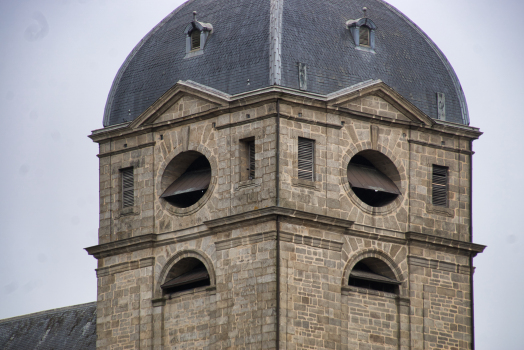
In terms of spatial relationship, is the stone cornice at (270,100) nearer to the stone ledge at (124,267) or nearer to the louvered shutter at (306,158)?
the louvered shutter at (306,158)

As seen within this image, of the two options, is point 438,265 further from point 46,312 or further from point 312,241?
point 46,312

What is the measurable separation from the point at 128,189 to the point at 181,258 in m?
4.79

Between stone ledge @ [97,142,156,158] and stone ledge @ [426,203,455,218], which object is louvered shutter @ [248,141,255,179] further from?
stone ledge @ [426,203,455,218]

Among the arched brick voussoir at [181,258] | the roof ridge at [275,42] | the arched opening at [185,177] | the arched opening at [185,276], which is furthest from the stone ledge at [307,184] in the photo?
the arched opening at [185,276]

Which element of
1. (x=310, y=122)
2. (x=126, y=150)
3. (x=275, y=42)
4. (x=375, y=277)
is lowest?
(x=375, y=277)

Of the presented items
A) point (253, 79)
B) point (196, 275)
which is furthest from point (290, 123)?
point (196, 275)

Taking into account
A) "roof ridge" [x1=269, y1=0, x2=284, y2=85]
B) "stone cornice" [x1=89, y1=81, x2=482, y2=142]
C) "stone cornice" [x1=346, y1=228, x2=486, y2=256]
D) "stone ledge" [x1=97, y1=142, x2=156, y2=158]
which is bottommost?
"stone cornice" [x1=346, y1=228, x2=486, y2=256]

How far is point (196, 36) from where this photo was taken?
8356 centimetres

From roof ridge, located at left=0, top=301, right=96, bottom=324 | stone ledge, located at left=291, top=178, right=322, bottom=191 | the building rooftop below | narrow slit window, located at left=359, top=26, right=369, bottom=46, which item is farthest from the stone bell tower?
roof ridge, located at left=0, top=301, right=96, bottom=324

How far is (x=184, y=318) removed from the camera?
260 feet

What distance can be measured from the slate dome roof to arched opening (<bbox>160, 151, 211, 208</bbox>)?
3316mm

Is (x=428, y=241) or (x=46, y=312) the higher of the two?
(x=46, y=312)

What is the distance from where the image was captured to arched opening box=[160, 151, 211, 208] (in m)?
81.2

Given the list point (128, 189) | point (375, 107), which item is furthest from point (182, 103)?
point (375, 107)
